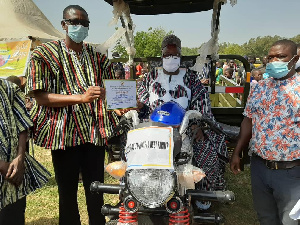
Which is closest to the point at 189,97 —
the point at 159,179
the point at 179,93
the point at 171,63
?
the point at 179,93

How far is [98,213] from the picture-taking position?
9.37 feet

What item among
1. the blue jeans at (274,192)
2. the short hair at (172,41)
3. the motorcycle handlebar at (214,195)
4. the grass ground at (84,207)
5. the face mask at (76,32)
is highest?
the face mask at (76,32)

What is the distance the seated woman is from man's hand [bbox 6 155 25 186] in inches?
50.4

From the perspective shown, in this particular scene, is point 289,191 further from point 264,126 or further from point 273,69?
point 273,69

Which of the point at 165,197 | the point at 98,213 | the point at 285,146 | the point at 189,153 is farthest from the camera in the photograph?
the point at 98,213

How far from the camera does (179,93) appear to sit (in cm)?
311

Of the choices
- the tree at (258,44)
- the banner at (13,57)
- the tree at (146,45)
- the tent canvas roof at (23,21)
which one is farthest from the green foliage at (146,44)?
the tree at (258,44)

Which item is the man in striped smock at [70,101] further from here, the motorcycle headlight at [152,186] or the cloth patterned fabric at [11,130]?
the motorcycle headlight at [152,186]

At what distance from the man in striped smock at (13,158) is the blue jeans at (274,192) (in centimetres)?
182

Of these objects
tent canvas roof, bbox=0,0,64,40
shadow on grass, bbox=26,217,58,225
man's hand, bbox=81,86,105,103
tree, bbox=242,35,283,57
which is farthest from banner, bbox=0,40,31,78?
tree, bbox=242,35,283,57

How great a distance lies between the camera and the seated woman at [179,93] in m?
3.05

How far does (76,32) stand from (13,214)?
57.9 inches

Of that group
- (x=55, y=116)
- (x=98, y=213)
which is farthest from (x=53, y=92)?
(x=98, y=213)

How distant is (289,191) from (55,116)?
1974 millimetres
